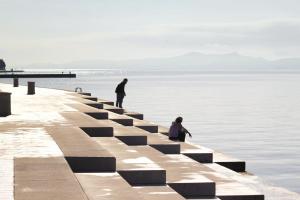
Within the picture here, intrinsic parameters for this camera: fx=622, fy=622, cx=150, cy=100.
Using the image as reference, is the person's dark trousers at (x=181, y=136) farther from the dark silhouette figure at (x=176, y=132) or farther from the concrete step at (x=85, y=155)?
the concrete step at (x=85, y=155)

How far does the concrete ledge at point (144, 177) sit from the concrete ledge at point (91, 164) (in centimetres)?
27

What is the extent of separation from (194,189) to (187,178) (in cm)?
60

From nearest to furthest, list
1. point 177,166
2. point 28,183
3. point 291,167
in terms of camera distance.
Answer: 1. point 28,183
2. point 177,166
3. point 291,167

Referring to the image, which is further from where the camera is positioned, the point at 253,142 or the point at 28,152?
the point at 253,142

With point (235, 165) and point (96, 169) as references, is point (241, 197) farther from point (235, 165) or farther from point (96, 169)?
point (235, 165)

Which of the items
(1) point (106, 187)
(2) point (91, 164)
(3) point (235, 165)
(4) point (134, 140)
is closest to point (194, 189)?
(2) point (91, 164)

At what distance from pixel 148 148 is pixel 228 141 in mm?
17860

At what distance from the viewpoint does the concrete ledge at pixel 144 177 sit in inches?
447

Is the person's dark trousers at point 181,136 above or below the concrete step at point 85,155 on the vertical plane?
below

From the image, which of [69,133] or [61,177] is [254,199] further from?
[69,133]

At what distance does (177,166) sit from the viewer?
1340 cm

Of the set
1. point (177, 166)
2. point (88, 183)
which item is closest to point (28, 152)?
point (88, 183)

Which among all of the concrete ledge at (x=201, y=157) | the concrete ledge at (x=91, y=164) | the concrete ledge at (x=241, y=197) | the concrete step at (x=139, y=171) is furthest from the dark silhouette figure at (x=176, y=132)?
the concrete ledge at (x=91, y=164)

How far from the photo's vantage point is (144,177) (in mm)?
11359
